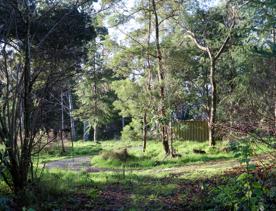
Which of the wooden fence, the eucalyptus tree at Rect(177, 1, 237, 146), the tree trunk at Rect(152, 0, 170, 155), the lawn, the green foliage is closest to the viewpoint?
the green foliage

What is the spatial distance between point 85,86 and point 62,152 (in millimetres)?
11463

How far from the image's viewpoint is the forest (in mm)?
6781

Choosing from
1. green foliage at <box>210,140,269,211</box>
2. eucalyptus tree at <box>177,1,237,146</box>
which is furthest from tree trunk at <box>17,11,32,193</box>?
eucalyptus tree at <box>177,1,237,146</box>

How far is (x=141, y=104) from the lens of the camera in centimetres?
1947

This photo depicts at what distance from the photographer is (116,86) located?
21844mm

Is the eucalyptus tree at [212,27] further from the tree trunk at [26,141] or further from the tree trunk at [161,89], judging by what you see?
the tree trunk at [26,141]

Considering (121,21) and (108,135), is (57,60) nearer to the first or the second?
(121,21)

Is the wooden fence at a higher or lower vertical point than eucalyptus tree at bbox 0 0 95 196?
lower

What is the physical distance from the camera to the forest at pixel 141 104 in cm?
678

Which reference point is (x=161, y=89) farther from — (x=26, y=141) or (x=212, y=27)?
(x=26, y=141)

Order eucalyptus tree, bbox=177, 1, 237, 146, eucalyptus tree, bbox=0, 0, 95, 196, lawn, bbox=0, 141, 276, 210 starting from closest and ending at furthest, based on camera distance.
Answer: lawn, bbox=0, 141, 276, 210 < eucalyptus tree, bbox=0, 0, 95, 196 < eucalyptus tree, bbox=177, 1, 237, 146

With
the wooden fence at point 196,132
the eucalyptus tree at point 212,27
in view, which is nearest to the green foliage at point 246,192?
the eucalyptus tree at point 212,27

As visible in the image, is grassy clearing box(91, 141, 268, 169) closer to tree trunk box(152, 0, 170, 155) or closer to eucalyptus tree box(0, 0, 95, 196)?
tree trunk box(152, 0, 170, 155)

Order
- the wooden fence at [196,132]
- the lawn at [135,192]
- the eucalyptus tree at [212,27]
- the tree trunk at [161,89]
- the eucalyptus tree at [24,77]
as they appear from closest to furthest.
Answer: the lawn at [135,192], the eucalyptus tree at [24,77], the tree trunk at [161,89], the eucalyptus tree at [212,27], the wooden fence at [196,132]
